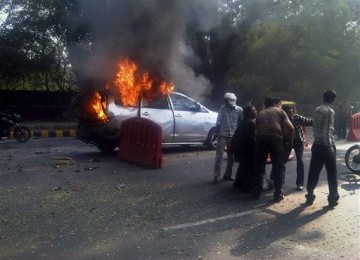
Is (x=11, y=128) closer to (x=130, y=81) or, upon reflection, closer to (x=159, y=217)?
(x=130, y=81)

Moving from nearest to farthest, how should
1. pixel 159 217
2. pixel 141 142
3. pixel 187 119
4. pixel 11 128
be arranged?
pixel 159 217 < pixel 141 142 < pixel 187 119 < pixel 11 128

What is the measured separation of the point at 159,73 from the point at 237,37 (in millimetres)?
9232

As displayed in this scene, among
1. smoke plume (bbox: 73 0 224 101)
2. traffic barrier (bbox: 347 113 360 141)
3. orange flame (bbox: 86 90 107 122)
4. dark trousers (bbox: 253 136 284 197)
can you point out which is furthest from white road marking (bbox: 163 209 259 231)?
traffic barrier (bbox: 347 113 360 141)

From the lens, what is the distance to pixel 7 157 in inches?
424

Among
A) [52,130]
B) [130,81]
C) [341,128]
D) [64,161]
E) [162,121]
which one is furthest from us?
[52,130]

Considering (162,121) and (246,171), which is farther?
(162,121)

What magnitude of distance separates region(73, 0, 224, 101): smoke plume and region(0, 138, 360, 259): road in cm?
264

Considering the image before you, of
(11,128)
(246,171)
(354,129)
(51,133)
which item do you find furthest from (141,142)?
(354,129)

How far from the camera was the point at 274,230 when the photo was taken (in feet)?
18.1

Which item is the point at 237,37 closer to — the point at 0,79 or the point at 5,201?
the point at 0,79

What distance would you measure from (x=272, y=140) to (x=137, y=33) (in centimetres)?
508

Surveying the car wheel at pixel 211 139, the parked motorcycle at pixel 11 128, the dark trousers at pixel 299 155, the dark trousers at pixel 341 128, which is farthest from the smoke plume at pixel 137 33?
the dark trousers at pixel 341 128

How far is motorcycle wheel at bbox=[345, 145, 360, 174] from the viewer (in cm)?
906

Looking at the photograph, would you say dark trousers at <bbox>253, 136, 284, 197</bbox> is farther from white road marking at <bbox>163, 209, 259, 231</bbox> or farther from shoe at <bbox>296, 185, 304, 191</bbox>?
shoe at <bbox>296, 185, 304, 191</bbox>
